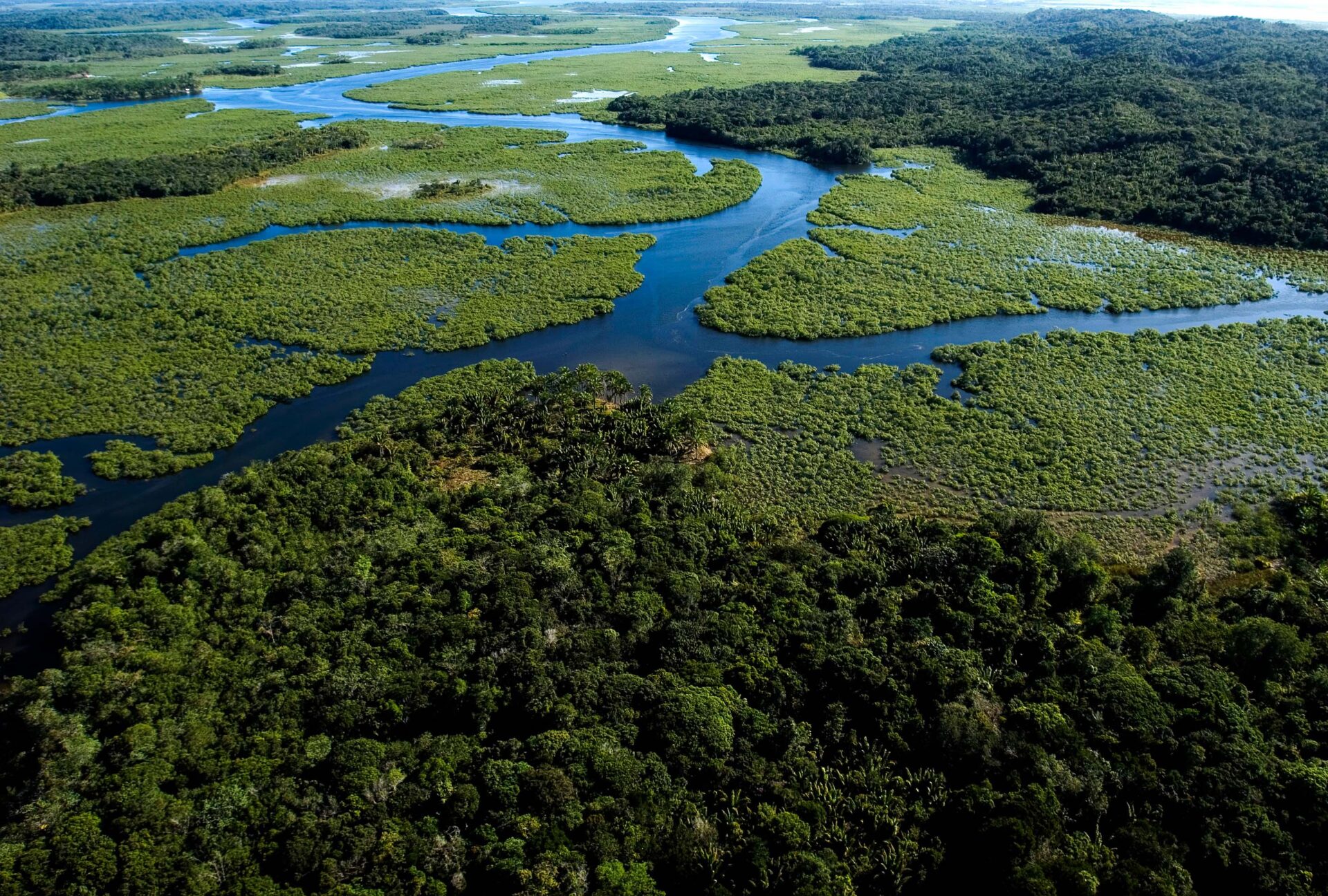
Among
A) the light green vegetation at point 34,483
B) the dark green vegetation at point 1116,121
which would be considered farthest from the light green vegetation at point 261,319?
the dark green vegetation at point 1116,121

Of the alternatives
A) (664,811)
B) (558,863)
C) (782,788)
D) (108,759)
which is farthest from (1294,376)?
(108,759)

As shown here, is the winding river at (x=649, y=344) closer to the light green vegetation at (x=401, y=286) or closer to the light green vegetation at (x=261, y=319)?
the light green vegetation at (x=261, y=319)

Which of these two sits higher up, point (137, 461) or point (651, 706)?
point (137, 461)

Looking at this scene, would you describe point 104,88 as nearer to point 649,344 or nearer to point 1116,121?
point 649,344

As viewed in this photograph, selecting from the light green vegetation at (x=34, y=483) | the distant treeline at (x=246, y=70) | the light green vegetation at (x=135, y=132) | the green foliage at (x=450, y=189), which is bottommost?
the light green vegetation at (x=34, y=483)

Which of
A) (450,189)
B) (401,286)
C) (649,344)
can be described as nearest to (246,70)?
(450,189)

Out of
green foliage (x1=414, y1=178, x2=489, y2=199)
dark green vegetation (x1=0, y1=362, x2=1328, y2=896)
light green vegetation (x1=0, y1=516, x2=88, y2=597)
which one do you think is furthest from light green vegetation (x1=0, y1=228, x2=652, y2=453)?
dark green vegetation (x1=0, y1=362, x2=1328, y2=896)

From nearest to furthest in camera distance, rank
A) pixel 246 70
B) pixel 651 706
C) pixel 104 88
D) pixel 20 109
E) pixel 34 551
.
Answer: pixel 651 706 < pixel 34 551 < pixel 20 109 < pixel 104 88 < pixel 246 70
